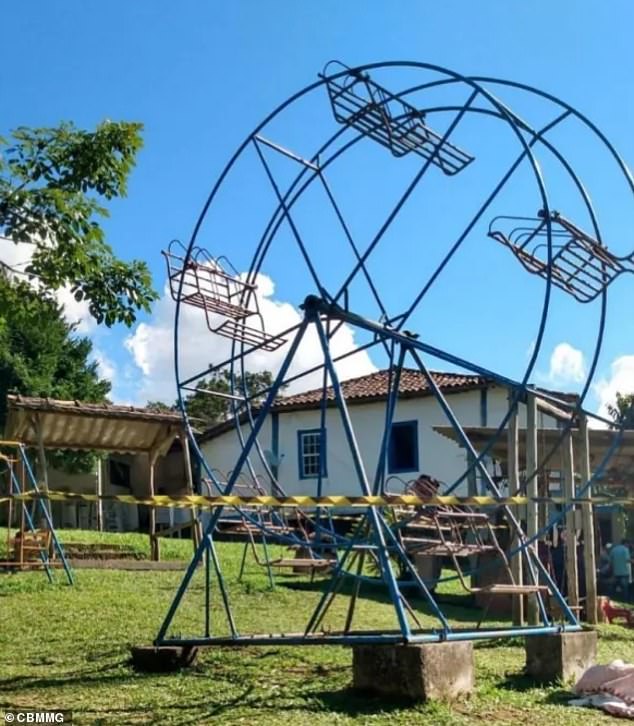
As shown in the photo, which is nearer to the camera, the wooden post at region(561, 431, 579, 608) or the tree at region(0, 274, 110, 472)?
the wooden post at region(561, 431, 579, 608)

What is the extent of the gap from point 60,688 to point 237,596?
534cm

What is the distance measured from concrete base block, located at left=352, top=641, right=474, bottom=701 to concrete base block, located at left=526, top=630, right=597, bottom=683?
3.50 feet

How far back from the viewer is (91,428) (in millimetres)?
15078

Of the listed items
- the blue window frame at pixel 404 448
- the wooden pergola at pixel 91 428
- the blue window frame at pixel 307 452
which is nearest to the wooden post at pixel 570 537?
the wooden pergola at pixel 91 428

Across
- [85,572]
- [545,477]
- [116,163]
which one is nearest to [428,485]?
[545,477]

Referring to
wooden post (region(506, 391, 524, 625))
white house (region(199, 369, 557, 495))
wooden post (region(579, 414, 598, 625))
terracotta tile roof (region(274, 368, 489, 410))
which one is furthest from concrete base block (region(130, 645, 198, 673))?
terracotta tile roof (region(274, 368, 489, 410))

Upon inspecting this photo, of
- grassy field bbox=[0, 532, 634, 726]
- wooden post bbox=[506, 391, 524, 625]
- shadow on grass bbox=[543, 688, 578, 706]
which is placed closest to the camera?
grassy field bbox=[0, 532, 634, 726]

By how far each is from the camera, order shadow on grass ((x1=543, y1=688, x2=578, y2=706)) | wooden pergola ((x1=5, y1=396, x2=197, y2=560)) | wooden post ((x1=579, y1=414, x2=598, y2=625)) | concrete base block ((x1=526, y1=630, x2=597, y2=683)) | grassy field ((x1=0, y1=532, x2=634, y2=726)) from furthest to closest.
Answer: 1. wooden pergola ((x1=5, y1=396, x2=197, y2=560))
2. wooden post ((x1=579, y1=414, x2=598, y2=625))
3. concrete base block ((x1=526, y1=630, x2=597, y2=683))
4. shadow on grass ((x1=543, y1=688, x2=578, y2=706))
5. grassy field ((x1=0, y1=532, x2=634, y2=726))

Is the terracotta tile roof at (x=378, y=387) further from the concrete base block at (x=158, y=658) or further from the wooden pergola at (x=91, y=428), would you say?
the concrete base block at (x=158, y=658)

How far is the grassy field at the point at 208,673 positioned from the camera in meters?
6.02

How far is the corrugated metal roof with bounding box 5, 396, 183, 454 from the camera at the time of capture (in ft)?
45.9

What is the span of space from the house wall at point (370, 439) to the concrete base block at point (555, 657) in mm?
18367

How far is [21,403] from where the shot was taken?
13648 mm

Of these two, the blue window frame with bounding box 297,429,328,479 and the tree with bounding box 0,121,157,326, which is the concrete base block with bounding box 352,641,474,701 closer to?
the tree with bounding box 0,121,157,326
